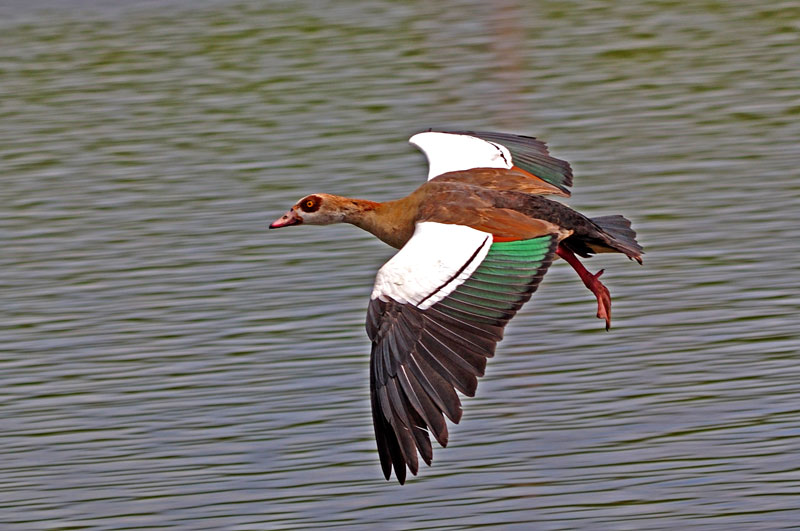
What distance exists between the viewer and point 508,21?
23594 mm

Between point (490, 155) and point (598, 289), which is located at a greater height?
point (490, 155)

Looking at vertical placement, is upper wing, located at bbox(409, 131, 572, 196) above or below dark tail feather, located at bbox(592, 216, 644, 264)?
below

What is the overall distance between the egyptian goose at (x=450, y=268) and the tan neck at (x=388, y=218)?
0.01 meters

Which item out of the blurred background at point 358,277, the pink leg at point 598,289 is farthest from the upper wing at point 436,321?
the blurred background at point 358,277

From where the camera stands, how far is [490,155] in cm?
1155

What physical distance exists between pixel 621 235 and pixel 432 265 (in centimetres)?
163

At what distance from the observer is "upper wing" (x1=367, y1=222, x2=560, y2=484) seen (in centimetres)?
832

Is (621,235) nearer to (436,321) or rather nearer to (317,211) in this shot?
(436,321)

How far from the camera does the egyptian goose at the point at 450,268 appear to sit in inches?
329

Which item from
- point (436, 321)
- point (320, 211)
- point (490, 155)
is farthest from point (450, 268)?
point (490, 155)

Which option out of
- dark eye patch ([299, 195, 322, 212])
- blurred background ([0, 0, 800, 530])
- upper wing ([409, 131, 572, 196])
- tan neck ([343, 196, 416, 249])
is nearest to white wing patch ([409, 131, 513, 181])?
upper wing ([409, 131, 572, 196])

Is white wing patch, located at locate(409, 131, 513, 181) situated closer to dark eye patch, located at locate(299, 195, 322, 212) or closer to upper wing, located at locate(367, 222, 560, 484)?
dark eye patch, located at locate(299, 195, 322, 212)

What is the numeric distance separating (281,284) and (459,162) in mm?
2926

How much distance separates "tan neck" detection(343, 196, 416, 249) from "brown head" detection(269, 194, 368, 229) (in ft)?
0.10
